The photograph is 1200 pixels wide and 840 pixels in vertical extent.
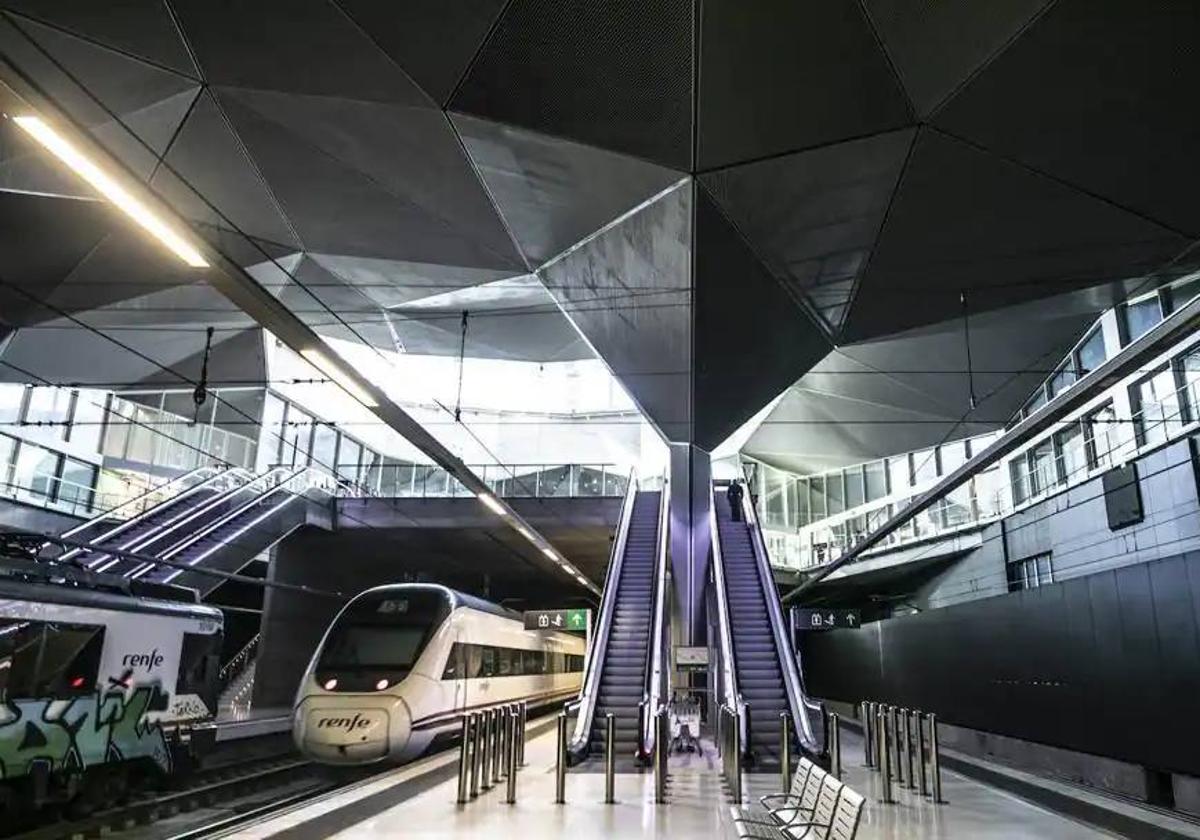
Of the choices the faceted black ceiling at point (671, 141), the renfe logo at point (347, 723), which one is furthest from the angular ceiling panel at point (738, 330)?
the renfe logo at point (347, 723)

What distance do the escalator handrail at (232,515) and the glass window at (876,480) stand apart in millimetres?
21253

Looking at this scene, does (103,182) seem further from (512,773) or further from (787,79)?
(512,773)

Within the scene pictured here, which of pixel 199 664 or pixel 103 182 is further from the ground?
pixel 103 182

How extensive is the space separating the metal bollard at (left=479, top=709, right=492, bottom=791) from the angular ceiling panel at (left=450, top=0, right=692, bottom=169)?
694 cm

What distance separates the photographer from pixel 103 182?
4.98 metres

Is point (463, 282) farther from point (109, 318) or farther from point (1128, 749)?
point (1128, 749)

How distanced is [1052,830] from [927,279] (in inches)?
269

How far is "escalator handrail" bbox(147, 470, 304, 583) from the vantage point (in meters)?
16.9

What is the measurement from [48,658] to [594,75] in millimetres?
Answer: 8849

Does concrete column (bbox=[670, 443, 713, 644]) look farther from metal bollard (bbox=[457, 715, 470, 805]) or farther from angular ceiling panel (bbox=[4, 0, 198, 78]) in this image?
angular ceiling panel (bbox=[4, 0, 198, 78])

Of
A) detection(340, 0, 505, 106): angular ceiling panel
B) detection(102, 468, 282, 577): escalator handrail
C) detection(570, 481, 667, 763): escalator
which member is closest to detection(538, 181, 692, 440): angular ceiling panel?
detection(340, 0, 505, 106): angular ceiling panel

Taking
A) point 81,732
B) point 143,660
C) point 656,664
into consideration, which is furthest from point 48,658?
point 656,664

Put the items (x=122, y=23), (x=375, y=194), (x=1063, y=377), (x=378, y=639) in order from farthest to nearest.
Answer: (x=1063, y=377)
(x=378, y=639)
(x=375, y=194)
(x=122, y=23)

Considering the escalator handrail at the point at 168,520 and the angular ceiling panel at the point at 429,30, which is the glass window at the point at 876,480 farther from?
the angular ceiling panel at the point at 429,30
